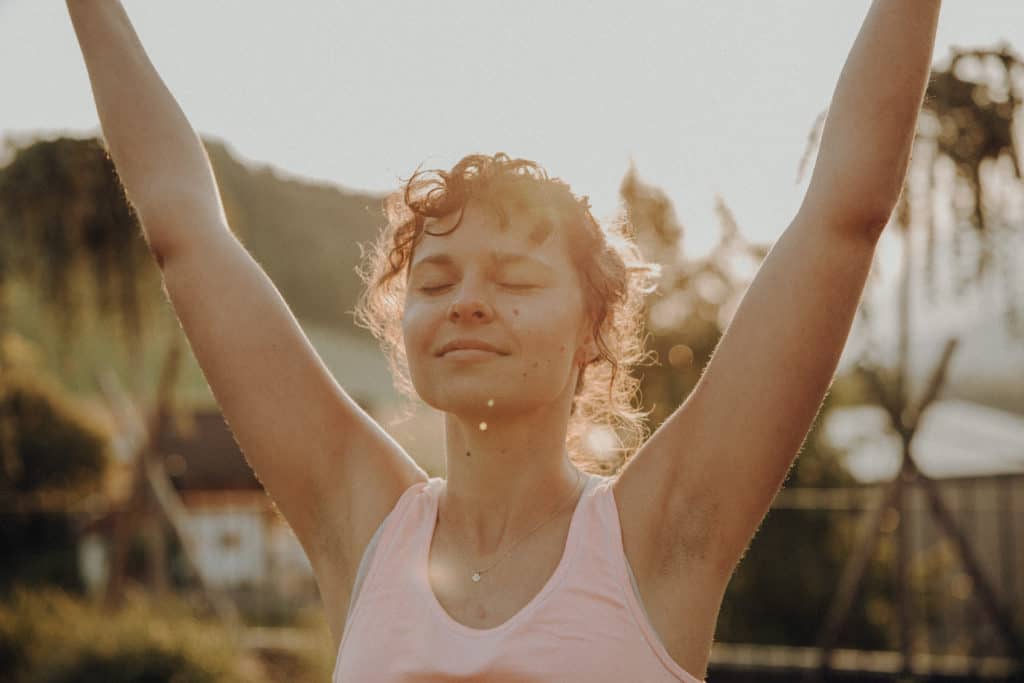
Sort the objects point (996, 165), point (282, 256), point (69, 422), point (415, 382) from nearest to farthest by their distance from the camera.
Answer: point (415, 382) < point (996, 165) < point (69, 422) < point (282, 256)

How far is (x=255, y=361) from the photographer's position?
149cm

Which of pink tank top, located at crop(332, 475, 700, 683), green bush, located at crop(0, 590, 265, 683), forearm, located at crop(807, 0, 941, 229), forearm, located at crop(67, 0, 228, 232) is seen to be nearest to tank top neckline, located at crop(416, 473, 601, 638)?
pink tank top, located at crop(332, 475, 700, 683)

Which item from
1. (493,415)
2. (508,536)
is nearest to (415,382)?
(493,415)

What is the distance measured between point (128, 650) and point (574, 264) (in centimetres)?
517

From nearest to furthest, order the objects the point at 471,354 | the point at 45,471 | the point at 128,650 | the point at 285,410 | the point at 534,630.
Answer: the point at 534,630 < the point at 471,354 < the point at 285,410 < the point at 128,650 < the point at 45,471

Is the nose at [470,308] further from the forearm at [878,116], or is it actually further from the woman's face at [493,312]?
the forearm at [878,116]

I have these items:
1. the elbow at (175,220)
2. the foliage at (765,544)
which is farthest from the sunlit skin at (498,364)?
the foliage at (765,544)

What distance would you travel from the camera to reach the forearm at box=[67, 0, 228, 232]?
5.23ft

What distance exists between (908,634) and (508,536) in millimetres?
4949

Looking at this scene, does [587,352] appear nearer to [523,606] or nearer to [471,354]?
[471,354]

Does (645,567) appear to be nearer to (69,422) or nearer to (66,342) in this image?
(66,342)

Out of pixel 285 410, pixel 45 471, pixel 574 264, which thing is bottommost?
pixel 45 471

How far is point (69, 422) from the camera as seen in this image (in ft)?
42.2

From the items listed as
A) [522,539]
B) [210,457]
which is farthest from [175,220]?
[210,457]
